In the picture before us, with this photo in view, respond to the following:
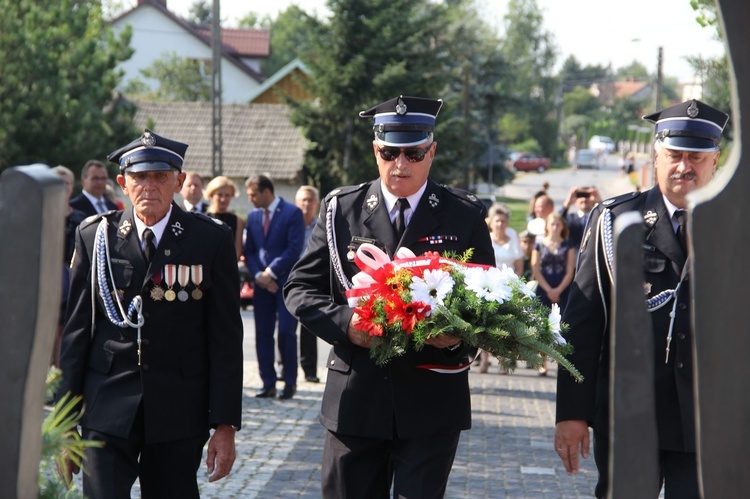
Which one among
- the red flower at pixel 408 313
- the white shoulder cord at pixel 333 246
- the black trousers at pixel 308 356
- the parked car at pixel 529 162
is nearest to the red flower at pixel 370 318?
the red flower at pixel 408 313

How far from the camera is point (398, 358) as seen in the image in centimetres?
486

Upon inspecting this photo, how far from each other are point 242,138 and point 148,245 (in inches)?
1711

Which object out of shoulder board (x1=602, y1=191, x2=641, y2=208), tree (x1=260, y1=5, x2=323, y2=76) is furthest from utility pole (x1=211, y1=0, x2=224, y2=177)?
tree (x1=260, y1=5, x2=323, y2=76)

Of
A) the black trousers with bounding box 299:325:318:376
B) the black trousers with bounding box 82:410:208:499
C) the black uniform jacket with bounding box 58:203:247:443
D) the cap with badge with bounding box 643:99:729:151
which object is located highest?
A: the cap with badge with bounding box 643:99:729:151

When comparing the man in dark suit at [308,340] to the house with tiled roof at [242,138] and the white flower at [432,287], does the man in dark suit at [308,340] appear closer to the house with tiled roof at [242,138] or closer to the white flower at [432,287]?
the white flower at [432,287]

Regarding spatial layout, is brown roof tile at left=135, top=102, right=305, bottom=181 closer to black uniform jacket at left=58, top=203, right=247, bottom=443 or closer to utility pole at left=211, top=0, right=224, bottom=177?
utility pole at left=211, top=0, right=224, bottom=177

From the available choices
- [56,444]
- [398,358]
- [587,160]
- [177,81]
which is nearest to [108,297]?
[398,358]

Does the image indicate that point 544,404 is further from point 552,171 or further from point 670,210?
point 552,171

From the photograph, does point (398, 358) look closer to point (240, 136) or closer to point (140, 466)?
point (140, 466)

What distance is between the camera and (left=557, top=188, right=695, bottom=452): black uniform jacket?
177 inches

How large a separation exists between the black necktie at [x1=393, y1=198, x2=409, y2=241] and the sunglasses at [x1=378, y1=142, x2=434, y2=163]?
19cm

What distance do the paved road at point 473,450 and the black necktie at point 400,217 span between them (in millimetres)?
3087

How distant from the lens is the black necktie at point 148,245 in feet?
16.6

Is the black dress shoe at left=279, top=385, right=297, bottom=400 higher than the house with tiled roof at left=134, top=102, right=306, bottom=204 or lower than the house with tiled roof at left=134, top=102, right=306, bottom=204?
lower
